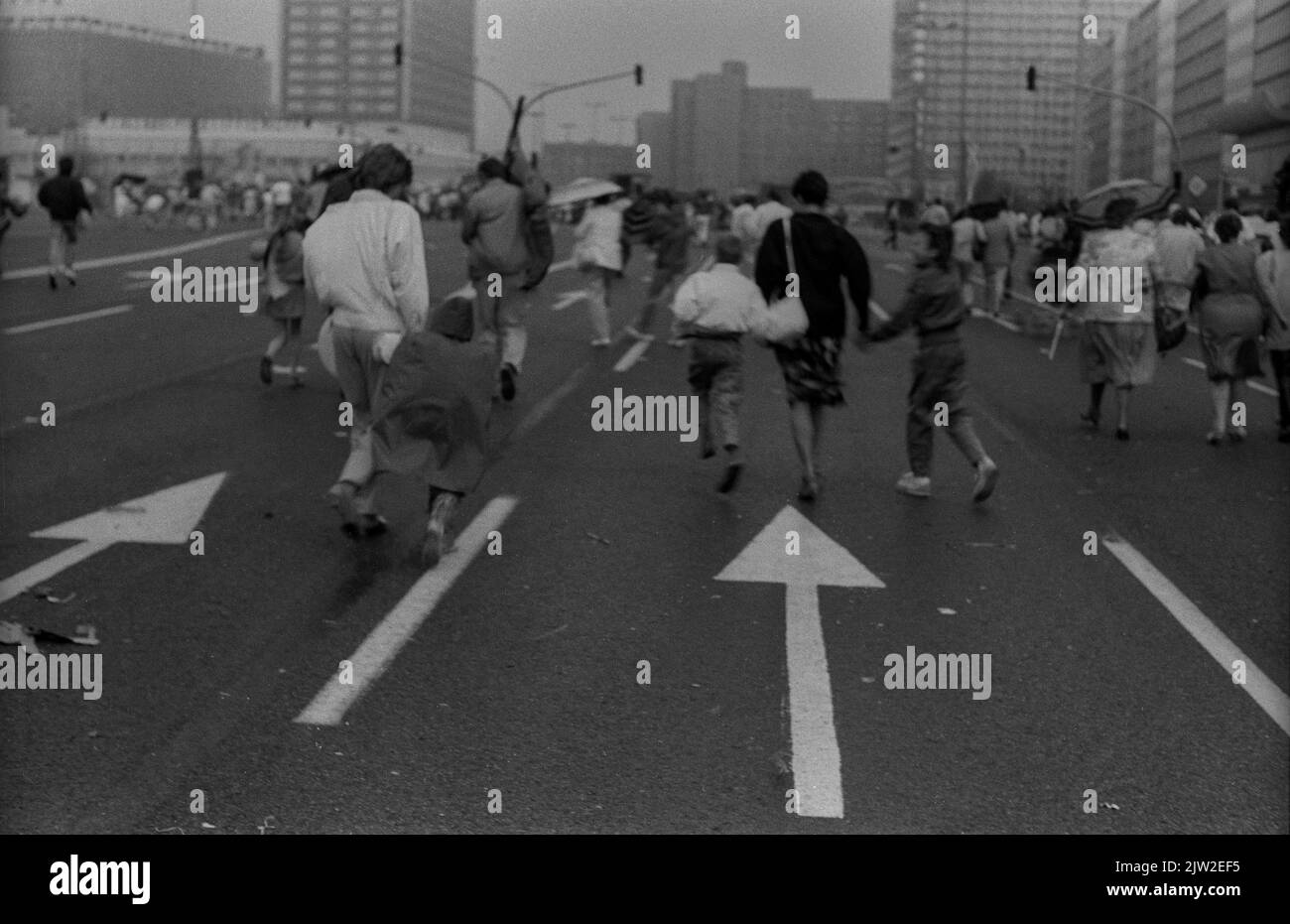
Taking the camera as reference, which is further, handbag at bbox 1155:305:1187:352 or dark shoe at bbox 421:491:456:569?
handbag at bbox 1155:305:1187:352

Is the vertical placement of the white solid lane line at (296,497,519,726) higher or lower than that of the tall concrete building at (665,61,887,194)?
lower

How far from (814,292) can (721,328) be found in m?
0.79

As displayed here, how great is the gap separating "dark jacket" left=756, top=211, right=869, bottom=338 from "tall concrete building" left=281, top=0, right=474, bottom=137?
2111 inches

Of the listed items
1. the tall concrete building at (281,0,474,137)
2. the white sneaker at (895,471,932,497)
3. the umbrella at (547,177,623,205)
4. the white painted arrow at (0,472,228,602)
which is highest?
the tall concrete building at (281,0,474,137)

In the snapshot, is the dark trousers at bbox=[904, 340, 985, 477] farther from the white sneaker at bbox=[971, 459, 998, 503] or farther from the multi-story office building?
the multi-story office building

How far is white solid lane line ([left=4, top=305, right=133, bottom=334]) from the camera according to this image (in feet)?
68.5

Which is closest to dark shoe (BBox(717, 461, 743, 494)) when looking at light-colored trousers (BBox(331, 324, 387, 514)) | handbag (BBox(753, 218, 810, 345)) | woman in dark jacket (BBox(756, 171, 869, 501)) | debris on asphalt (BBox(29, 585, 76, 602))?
woman in dark jacket (BBox(756, 171, 869, 501))

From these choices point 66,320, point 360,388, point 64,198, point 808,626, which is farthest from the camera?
point 64,198

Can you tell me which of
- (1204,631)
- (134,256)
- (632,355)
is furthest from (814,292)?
(134,256)

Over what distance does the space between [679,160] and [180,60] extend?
340 feet

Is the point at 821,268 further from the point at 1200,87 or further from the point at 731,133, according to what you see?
the point at 1200,87

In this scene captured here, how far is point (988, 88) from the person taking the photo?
255 feet

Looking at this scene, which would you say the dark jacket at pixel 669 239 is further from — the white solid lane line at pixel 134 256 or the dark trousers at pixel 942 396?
the white solid lane line at pixel 134 256
